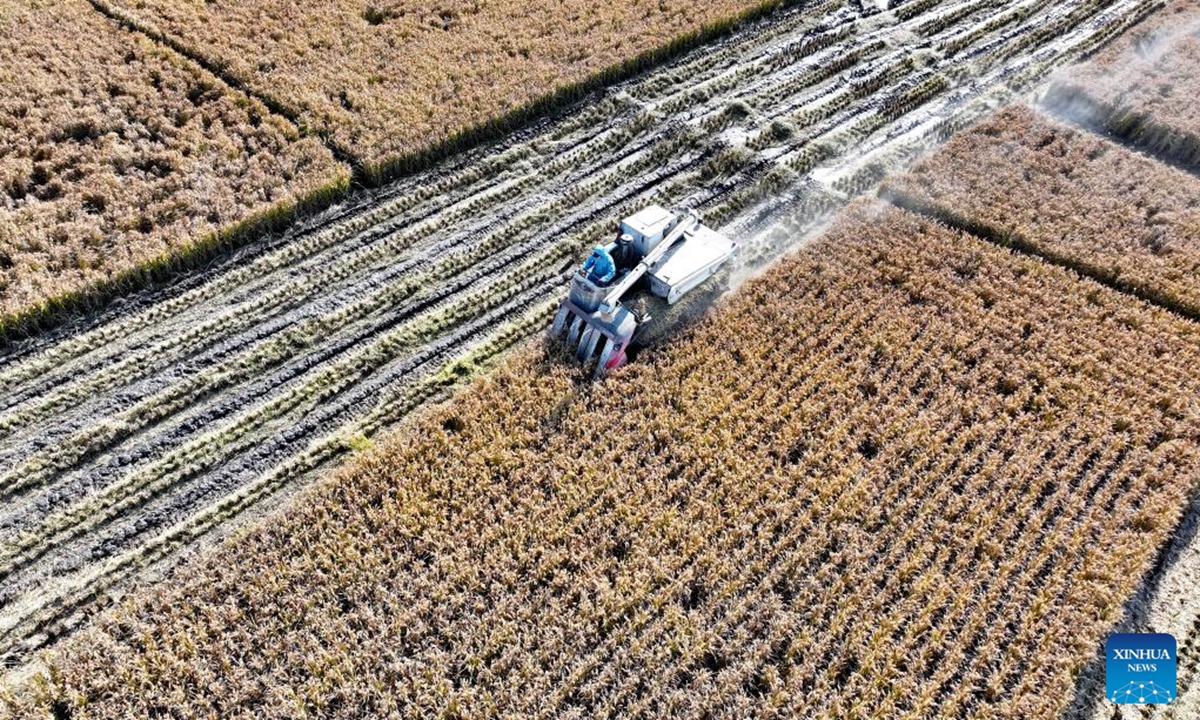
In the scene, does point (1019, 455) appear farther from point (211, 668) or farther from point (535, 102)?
point (535, 102)

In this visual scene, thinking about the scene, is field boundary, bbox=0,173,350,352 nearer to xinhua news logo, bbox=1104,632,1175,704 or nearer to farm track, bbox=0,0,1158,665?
farm track, bbox=0,0,1158,665

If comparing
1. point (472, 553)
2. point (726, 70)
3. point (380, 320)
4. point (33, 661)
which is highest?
point (726, 70)

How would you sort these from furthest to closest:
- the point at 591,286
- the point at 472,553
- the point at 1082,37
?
the point at 1082,37 → the point at 591,286 → the point at 472,553

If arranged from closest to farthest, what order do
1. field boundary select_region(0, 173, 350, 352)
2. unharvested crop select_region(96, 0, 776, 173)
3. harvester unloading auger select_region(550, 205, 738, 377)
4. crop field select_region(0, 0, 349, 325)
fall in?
harvester unloading auger select_region(550, 205, 738, 377)
field boundary select_region(0, 173, 350, 352)
crop field select_region(0, 0, 349, 325)
unharvested crop select_region(96, 0, 776, 173)

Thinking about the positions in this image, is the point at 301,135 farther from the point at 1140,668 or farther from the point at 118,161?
the point at 1140,668

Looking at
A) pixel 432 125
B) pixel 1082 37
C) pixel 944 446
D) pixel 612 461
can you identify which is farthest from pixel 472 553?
pixel 1082 37

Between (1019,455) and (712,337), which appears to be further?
(712,337)

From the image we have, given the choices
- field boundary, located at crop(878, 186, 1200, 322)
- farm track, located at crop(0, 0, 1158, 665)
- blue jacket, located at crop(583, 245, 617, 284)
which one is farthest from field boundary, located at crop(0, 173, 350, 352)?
field boundary, located at crop(878, 186, 1200, 322)
